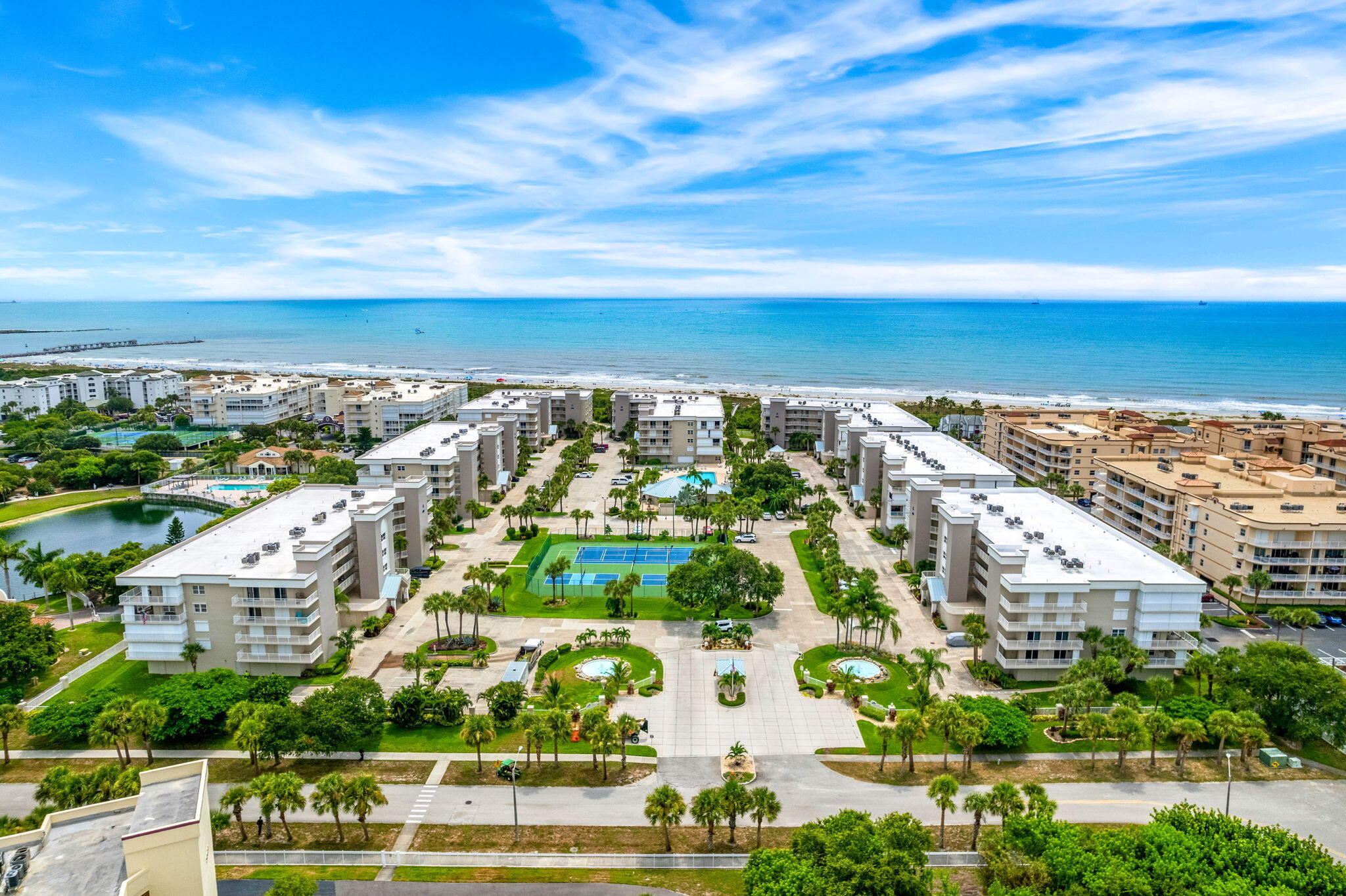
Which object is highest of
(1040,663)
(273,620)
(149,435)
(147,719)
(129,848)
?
(149,435)

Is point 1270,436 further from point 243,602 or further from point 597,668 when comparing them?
point 243,602

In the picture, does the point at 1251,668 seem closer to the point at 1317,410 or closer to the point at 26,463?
the point at 26,463

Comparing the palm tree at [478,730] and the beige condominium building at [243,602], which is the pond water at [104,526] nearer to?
the beige condominium building at [243,602]

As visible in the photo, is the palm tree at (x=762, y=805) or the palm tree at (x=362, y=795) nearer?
the palm tree at (x=762, y=805)

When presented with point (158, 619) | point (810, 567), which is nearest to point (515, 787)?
point (158, 619)

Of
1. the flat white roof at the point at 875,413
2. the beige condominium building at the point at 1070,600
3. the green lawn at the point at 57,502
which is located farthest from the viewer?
the flat white roof at the point at 875,413

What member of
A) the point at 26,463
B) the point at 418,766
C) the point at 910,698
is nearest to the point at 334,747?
the point at 418,766

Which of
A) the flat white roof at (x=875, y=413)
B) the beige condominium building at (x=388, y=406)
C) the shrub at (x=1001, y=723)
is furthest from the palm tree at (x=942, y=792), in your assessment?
the beige condominium building at (x=388, y=406)
